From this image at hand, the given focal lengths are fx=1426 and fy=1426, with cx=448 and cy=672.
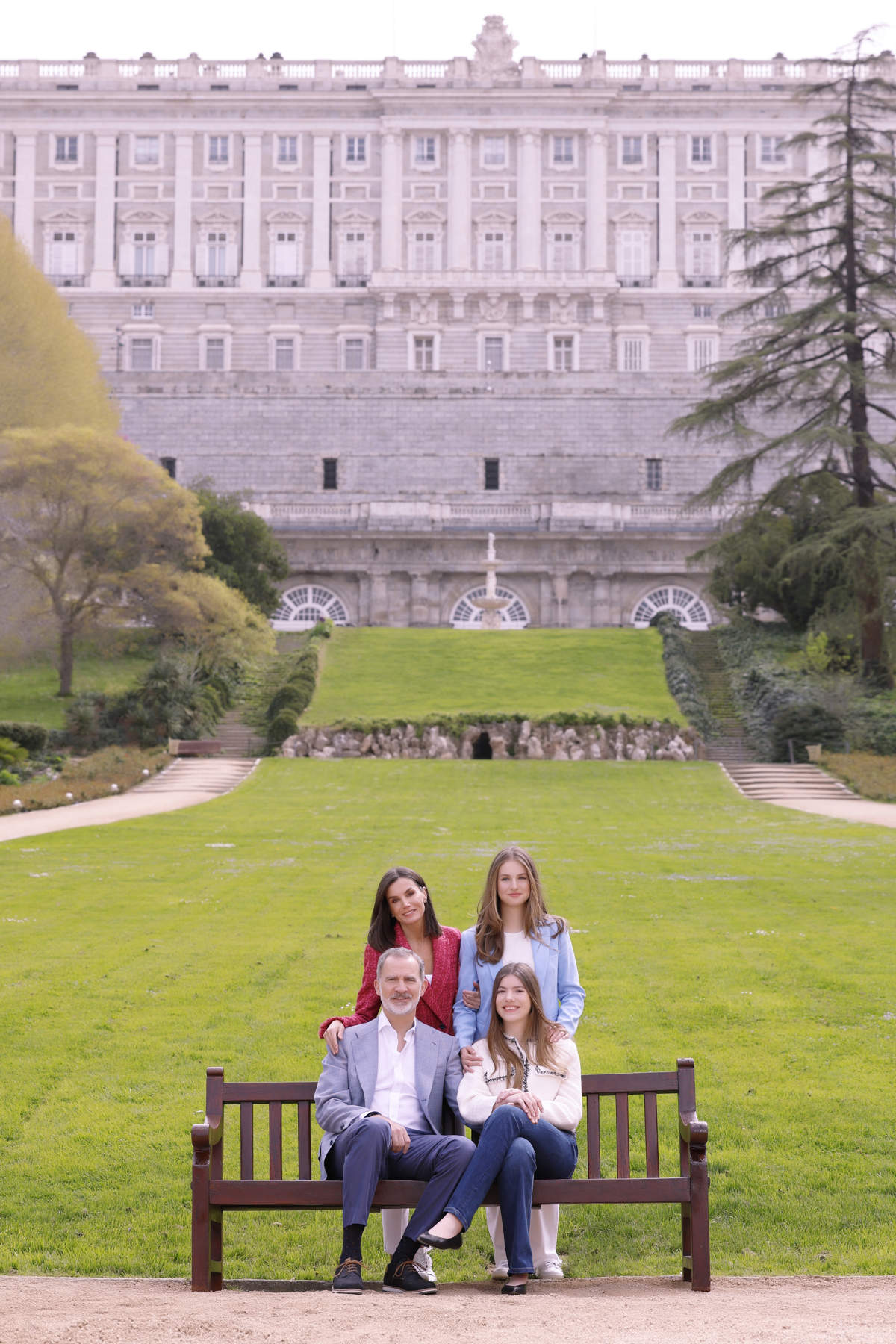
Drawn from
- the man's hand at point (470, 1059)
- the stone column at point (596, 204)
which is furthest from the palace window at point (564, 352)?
the man's hand at point (470, 1059)

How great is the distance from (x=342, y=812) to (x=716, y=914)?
10773mm

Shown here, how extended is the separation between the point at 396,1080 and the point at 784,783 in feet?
75.4

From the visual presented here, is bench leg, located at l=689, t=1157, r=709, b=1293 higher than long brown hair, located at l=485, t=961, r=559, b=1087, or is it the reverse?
long brown hair, located at l=485, t=961, r=559, b=1087

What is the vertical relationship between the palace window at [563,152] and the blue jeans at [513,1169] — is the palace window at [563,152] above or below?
above

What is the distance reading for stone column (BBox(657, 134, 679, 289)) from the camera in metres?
68.6

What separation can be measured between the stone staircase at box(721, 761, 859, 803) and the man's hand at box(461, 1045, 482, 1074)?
68.2ft

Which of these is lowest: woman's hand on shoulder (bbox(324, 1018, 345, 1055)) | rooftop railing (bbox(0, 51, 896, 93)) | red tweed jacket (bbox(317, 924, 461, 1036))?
woman's hand on shoulder (bbox(324, 1018, 345, 1055))

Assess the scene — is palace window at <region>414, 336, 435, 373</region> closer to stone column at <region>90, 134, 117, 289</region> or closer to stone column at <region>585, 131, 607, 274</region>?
stone column at <region>585, 131, 607, 274</region>

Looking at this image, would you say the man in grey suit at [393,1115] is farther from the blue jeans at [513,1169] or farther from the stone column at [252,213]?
the stone column at [252,213]

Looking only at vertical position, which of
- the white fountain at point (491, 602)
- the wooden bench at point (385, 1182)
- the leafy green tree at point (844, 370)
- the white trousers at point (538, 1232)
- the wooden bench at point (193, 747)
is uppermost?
the leafy green tree at point (844, 370)

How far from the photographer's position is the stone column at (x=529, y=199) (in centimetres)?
6850

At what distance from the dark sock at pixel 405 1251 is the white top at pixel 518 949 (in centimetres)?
150

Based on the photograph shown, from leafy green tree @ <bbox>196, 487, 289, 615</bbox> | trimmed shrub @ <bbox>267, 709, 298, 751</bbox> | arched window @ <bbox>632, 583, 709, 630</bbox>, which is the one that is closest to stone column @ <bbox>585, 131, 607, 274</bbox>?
arched window @ <bbox>632, 583, 709, 630</bbox>

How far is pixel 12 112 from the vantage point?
2758 inches
